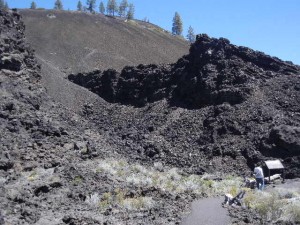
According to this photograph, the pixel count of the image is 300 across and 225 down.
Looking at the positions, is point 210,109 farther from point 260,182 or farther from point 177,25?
point 177,25

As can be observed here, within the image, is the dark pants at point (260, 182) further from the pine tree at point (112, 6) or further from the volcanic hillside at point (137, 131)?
the pine tree at point (112, 6)

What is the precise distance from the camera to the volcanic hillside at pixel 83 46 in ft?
140

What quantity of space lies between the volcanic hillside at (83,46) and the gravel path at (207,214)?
80.0ft

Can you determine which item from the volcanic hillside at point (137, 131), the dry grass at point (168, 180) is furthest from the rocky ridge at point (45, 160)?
the dry grass at point (168, 180)

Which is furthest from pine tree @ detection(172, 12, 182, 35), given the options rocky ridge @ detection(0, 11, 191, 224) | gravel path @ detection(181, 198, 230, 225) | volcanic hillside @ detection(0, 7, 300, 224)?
gravel path @ detection(181, 198, 230, 225)

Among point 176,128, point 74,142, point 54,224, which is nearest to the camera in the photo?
point 54,224

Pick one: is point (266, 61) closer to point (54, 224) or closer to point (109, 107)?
point (109, 107)

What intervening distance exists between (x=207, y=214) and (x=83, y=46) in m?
52.1

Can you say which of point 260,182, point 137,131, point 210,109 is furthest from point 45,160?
point 210,109

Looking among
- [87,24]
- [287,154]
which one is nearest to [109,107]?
[287,154]

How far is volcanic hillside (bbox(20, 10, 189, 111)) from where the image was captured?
140 feet

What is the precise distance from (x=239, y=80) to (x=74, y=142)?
52.4 feet

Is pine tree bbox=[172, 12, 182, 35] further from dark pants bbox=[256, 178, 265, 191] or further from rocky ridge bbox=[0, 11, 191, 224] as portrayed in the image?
dark pants bbox=[256, 178, 265, 191]

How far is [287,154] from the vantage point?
27.3 m
